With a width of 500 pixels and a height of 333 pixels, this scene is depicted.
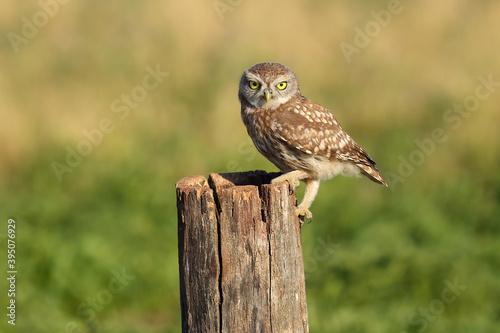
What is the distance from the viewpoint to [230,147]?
9.31 metres

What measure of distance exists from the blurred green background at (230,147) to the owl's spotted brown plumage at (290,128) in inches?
72.8

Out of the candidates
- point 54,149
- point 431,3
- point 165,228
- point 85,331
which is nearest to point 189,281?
point 85,331

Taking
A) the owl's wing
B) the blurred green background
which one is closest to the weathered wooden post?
the owl's wing

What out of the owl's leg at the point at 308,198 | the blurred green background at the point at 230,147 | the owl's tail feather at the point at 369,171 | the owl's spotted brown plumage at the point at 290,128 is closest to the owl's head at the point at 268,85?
the owl's spotted brown plumage at the point at 290,128

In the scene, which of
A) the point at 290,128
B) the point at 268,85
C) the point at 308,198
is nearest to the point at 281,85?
the point at 268,85

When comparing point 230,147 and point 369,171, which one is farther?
point 230,147

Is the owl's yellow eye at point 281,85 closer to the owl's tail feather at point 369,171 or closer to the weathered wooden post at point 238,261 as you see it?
the owl's tail feather at point 369,171

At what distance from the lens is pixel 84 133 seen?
30.4ft

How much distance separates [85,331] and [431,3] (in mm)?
9001

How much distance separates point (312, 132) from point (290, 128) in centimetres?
18

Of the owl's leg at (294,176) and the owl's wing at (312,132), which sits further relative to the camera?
the owl's wing at (312,132)

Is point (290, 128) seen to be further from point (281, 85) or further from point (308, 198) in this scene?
point (308, 198)

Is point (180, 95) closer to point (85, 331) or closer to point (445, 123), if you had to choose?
point (445, 123)

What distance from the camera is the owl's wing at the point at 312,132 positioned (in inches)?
179
